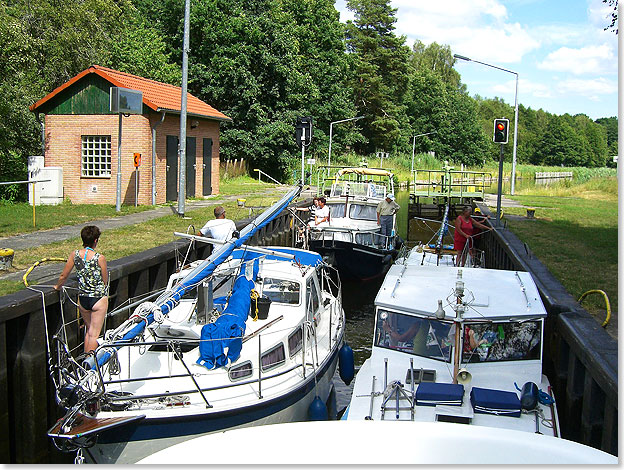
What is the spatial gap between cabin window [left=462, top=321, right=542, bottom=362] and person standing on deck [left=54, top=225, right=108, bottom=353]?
15.6 ft

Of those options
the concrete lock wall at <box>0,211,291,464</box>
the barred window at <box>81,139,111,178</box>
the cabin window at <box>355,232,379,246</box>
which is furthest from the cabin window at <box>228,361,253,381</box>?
the barred window at <box>81,139,111,178</box>

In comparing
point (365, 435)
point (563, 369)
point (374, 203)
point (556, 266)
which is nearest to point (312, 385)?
point (563, 369)

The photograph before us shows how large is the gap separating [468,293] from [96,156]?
17933 millimetres

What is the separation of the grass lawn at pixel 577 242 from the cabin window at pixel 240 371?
5.80 m

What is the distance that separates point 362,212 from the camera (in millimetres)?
21906

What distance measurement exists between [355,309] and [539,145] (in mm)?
107460

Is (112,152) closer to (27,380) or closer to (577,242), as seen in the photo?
(577,242)

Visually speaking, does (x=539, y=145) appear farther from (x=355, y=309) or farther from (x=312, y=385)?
(x=312, y=385)

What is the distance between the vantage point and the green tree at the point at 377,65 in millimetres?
70812

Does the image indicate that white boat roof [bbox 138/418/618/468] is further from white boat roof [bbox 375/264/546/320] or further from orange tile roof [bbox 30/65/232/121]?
orange tile roof [bbox 30/65/232/121]

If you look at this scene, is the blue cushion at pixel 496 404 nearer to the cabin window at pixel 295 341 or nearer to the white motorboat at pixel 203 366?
the white motorboat at pixel 203 366

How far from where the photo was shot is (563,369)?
31.8ft

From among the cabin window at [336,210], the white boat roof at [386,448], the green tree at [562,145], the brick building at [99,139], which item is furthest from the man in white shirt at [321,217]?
the green tree at [562,145]

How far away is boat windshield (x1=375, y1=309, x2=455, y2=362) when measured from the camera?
853cm
